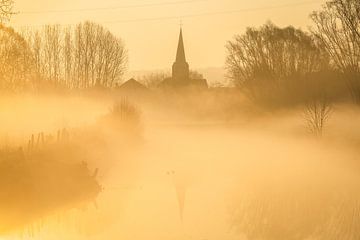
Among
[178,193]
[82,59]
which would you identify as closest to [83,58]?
[82,59]

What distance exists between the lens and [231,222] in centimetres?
1703

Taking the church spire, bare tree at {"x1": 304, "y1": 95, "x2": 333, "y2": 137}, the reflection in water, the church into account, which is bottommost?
the reflection in water

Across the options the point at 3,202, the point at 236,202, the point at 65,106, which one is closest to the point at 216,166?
the point at 236,202

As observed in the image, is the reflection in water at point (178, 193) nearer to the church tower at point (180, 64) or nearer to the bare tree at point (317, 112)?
the bare tree at point (317, 112)

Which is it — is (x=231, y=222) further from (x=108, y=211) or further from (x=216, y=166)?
(x=216, y=166)

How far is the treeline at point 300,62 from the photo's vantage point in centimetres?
3406

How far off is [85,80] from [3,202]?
36.4m

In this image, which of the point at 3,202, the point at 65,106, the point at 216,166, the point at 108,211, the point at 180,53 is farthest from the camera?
the point at 180,53

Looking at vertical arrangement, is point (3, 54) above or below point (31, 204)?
above

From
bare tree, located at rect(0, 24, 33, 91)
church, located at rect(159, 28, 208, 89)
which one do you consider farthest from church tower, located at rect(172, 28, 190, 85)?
bare tree, located at rect(0, 24, 33, 91)

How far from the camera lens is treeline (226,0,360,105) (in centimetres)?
3406

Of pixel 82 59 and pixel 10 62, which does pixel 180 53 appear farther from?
pixel 10 62

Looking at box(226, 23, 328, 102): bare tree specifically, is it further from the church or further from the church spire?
the church spire

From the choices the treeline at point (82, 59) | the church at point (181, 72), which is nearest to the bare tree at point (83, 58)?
the treeline at point (82, 59)
